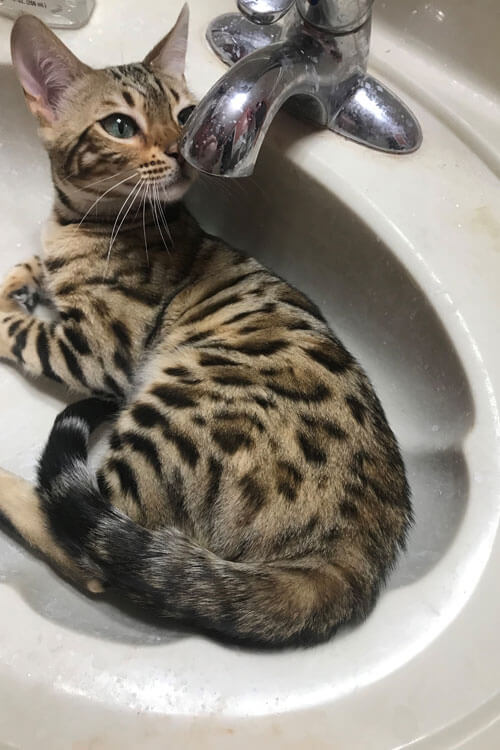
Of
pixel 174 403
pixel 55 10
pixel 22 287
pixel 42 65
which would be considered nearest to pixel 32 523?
pixel 174 403

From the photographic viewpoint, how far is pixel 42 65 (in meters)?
1.06

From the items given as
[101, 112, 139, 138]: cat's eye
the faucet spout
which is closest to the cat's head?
[101, 112, 139, 138]: cat's eye

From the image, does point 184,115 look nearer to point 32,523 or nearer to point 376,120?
point 376,120

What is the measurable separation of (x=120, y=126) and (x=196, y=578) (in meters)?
0.74

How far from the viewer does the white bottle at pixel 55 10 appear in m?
1.18

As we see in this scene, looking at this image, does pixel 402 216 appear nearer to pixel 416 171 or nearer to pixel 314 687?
pixel 416 171

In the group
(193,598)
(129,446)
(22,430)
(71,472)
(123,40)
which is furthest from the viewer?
(123,40)

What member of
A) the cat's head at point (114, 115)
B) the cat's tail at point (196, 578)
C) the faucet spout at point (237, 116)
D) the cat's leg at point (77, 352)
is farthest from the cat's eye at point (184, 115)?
the cat's tail at point (196, 578)

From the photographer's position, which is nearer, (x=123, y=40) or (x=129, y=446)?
(x=129, y=446)

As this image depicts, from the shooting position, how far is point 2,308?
1239 mm

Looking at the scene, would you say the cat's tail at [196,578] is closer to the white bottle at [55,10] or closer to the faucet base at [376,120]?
the faucet base at [376,120]

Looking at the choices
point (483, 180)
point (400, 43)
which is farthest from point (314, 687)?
point (400, 43)

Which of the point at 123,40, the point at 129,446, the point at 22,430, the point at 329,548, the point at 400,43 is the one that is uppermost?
the point at 400,43

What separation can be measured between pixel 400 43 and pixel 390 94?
189 mm
